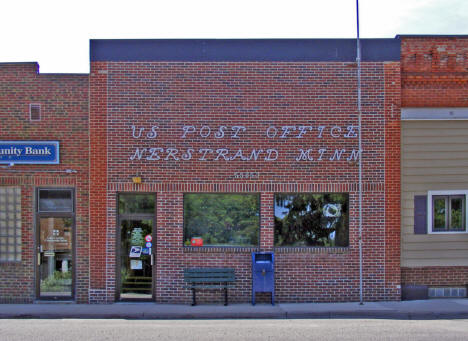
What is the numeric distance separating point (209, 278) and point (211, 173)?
8.12 ft

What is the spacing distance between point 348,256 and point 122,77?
695 cm

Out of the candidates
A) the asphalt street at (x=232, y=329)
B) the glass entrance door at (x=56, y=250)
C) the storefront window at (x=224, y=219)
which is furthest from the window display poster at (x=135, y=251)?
the asphalt street at (x=232, y=329)

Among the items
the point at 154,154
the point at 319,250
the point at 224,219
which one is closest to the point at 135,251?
the point at 224,219

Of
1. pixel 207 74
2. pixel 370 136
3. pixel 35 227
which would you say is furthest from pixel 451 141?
pixel 35 227

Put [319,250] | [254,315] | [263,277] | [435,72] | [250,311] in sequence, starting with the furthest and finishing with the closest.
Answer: [435,72], [319,250], [263,277], [250,311], [254,315]

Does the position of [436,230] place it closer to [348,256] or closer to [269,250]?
[348,256]

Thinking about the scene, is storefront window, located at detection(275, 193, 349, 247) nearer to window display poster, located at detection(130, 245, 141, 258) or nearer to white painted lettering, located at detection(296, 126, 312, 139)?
white painted lettering, located at detection(296, 126, 312, 139)

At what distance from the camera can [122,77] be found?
39.2 ft

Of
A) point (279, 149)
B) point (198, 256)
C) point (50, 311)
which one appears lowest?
point (50, 311)

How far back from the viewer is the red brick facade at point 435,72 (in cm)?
1211

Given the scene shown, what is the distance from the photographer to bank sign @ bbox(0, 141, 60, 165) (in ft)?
39.0

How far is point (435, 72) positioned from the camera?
12.1m

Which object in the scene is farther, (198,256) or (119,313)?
(198,256)

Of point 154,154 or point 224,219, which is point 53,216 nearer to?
point 154,154
